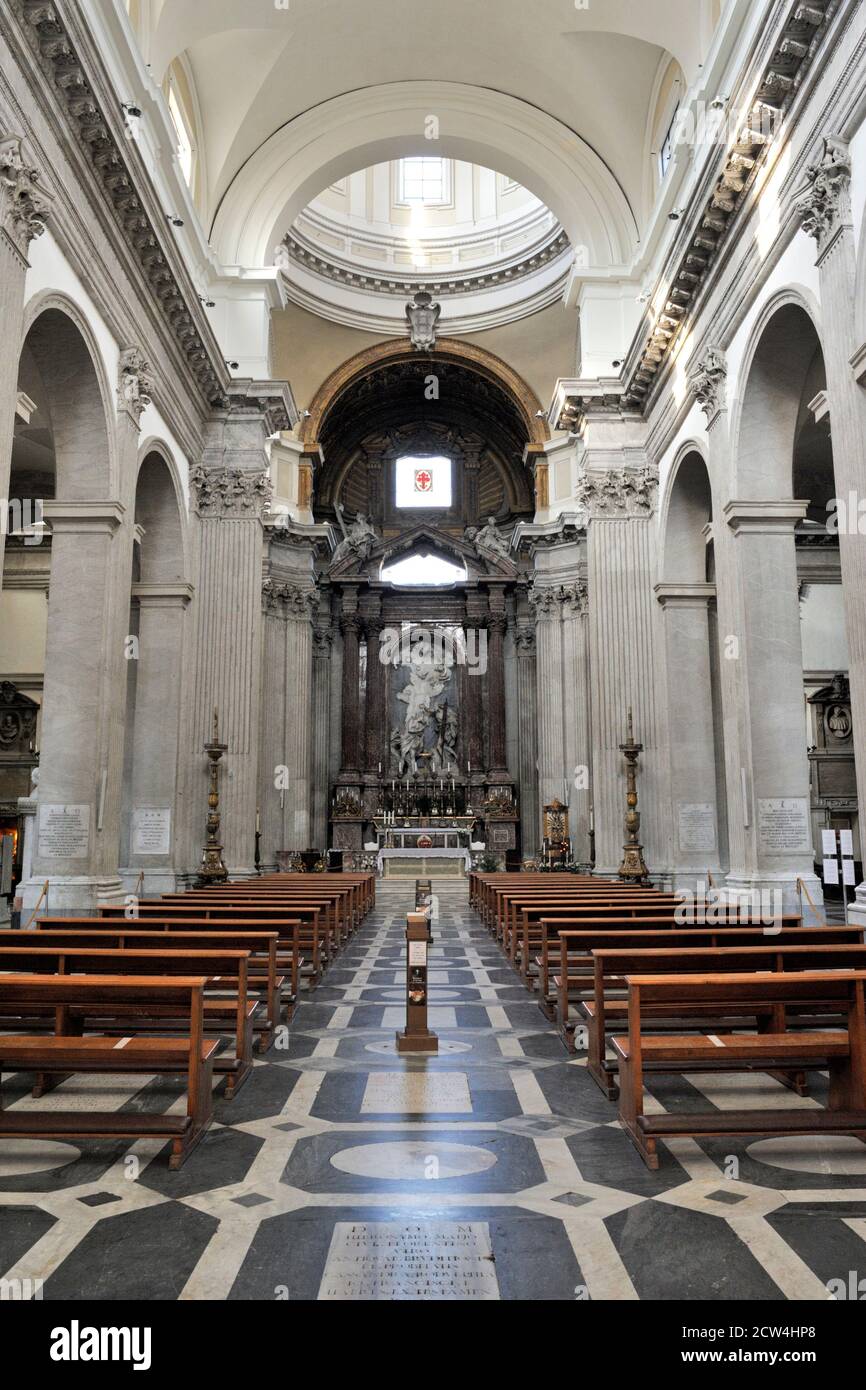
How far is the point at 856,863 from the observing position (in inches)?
763

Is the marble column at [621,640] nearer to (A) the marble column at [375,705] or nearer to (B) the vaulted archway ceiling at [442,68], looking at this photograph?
(B) the vaulted archway ceiling at [442,68]

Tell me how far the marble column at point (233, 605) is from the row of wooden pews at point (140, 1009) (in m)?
7.74

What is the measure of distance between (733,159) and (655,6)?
4.52 meters

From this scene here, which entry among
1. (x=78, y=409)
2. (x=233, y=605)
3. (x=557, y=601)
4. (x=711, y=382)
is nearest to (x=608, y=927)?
(x=711, y=382)

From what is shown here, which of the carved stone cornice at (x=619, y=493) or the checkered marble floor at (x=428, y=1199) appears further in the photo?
the carved stone cornice at (x=619, y=493)

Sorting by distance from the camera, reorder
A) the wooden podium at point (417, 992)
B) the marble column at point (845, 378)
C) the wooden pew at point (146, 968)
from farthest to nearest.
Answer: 1. the marble column at point (845, 378)
2. the wooden podium at point (417, 992)
3. the wooden pew at point (146, 968)

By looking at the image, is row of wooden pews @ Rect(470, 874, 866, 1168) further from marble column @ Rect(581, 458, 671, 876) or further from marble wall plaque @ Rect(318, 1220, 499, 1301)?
marble column @ Rect(581, 458, 671, 876)

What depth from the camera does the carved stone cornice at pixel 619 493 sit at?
17.5m

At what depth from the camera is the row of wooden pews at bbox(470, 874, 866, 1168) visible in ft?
14.6

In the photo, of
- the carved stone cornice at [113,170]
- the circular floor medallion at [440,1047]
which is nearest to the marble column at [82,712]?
the carved stone cornice at [113,170]

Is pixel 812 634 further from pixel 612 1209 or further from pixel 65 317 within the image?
pixel 612 1209

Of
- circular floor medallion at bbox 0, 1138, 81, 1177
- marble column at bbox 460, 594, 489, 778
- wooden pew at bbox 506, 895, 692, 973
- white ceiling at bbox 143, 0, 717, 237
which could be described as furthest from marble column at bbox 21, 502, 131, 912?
marble column at bbox 460, 594, 489, 778

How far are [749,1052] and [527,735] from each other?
960 inches

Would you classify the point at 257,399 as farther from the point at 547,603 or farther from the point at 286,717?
the point at 547,603
